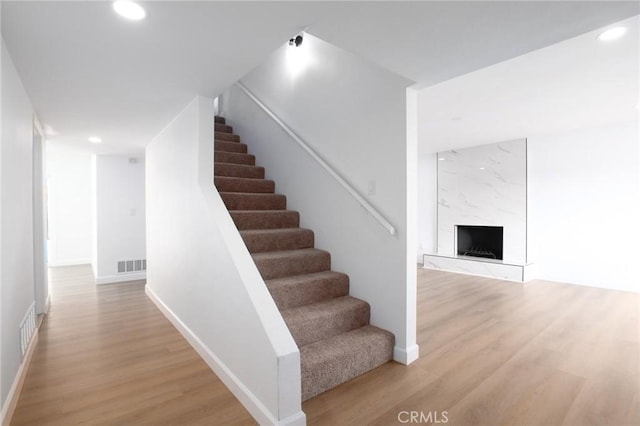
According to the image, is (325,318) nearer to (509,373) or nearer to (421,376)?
(421,376)

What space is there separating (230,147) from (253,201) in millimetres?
1343

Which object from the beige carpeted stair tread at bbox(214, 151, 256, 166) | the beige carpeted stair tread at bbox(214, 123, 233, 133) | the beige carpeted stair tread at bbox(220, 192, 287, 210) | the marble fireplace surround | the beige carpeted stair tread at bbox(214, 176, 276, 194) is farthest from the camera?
the marble fireplace surround

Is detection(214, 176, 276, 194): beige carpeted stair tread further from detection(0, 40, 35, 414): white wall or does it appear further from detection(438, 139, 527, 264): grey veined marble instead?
detection(438, 139, 527, 264): grey veined marble

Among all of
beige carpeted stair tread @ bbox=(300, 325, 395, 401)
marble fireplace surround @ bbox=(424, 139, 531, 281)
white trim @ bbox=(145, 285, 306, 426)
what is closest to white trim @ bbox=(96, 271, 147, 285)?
white trim @ bbox=(145, 285, 306, 426)

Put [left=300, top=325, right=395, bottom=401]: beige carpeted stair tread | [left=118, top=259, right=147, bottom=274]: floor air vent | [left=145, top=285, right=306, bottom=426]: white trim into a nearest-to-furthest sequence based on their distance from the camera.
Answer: [left=145, top=285, right=306, bottom=426]: white trim → [left=300, top=325, right=395, bottom=401]: beige carpeted stair tread → [left=118, top=259, right=147, bottom=274]: floor air vent

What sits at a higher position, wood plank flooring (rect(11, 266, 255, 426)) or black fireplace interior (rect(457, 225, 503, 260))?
black fireplace interior (rect(457, 225, 503, 260))

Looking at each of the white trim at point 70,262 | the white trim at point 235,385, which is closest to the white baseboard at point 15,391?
the white trim at point 235,385

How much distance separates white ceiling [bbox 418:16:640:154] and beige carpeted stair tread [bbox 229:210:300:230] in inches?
78.3

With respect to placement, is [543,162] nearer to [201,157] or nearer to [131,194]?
[201,157]

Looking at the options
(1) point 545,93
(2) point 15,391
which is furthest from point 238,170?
(1) point 545,93

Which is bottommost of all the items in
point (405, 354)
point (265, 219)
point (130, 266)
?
point (405, 354)

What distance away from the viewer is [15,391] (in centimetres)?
197

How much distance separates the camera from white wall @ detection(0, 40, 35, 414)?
69.1 inches

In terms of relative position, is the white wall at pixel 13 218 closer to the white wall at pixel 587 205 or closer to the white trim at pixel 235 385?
the white trim at pixel 235 385
